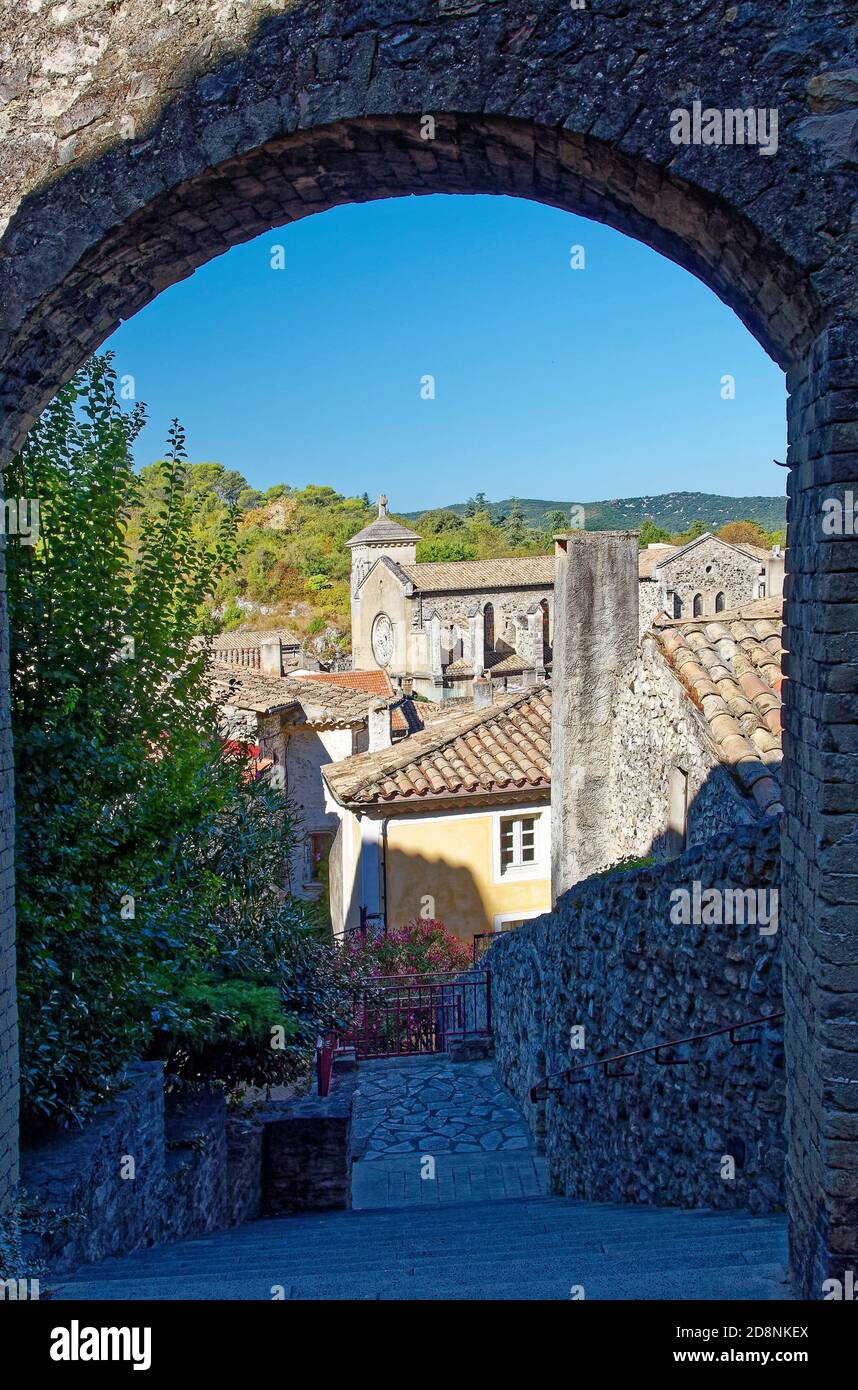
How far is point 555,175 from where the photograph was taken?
3.56 meters

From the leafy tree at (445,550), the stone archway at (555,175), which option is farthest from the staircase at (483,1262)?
the leafy tree at (445,550)

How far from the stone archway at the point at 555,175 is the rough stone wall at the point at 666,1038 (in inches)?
51.2

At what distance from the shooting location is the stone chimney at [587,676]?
12.7 meters

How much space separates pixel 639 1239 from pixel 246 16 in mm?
4791

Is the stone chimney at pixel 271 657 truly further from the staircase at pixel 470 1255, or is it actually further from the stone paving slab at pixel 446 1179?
the staircase at pixel 470 1255

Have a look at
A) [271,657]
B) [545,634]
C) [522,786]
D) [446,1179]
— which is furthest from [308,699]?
[545,634]

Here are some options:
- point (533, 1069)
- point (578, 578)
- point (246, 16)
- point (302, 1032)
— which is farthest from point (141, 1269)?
point (578, 578)

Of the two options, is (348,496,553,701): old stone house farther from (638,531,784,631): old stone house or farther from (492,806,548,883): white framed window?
(492,806,548,883): white framed window

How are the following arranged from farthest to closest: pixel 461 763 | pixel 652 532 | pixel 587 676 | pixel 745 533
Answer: pixel 652 532, pixel 745 533, pixel 461 763, pixel 587 676

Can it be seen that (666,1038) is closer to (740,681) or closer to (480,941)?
(740,681)

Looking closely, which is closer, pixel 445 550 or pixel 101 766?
pixel 101 766

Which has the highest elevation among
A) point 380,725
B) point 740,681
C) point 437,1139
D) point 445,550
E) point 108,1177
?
point 445,550

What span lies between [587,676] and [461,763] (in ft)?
17.1

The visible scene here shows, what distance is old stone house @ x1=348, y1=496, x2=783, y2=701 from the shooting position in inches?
1831
